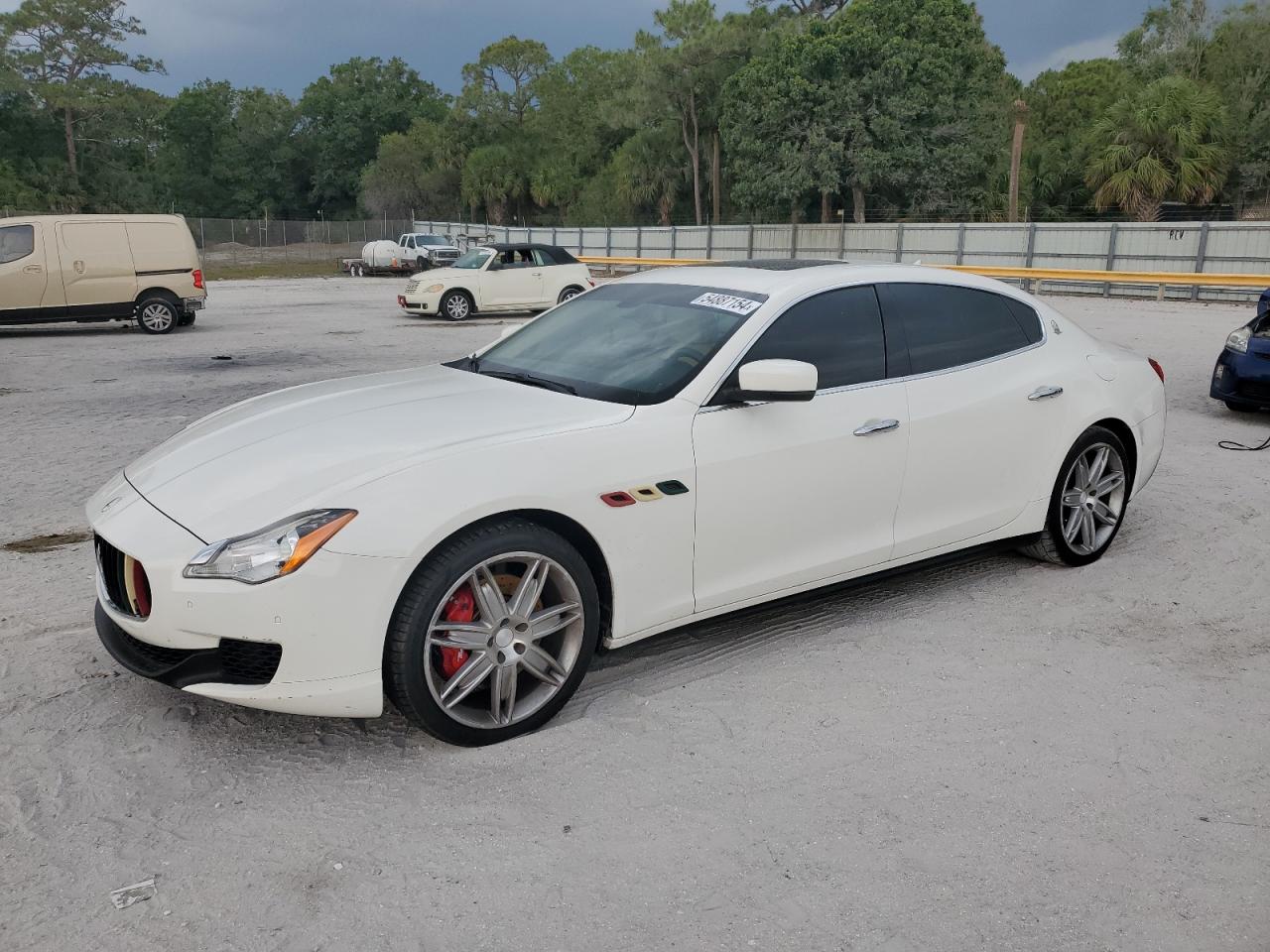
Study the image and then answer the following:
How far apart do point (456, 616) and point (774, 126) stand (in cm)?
4896

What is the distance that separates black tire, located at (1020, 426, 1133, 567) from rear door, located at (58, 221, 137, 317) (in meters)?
15.6

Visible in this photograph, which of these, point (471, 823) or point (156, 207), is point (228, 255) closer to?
point (156, 207)

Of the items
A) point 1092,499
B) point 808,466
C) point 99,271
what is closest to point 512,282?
point 99,271

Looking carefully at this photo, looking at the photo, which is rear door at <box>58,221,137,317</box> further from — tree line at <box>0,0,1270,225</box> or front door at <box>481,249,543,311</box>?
tree line at <box>0,0,1270,225</box>

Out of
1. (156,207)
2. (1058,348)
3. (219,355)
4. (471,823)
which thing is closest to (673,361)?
(471,823)

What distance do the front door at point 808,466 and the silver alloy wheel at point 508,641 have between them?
22.3 inches

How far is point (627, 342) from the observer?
173 inches

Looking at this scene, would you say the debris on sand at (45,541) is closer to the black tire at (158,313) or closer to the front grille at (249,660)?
the front grille at (249,660)

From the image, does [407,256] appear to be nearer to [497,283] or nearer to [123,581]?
[497,283]

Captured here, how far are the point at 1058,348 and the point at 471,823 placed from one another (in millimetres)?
3702

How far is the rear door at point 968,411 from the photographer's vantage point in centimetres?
455

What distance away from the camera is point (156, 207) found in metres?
79.4

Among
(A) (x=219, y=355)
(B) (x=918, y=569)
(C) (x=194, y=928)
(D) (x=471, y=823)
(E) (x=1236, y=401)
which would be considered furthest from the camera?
(A) (x=219, y=355)

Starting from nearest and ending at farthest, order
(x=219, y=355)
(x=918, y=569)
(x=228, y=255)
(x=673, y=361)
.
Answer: (x=673, y=361) < (x=918, y=569) < (x=219, y=355) < (x=228, y=255)
